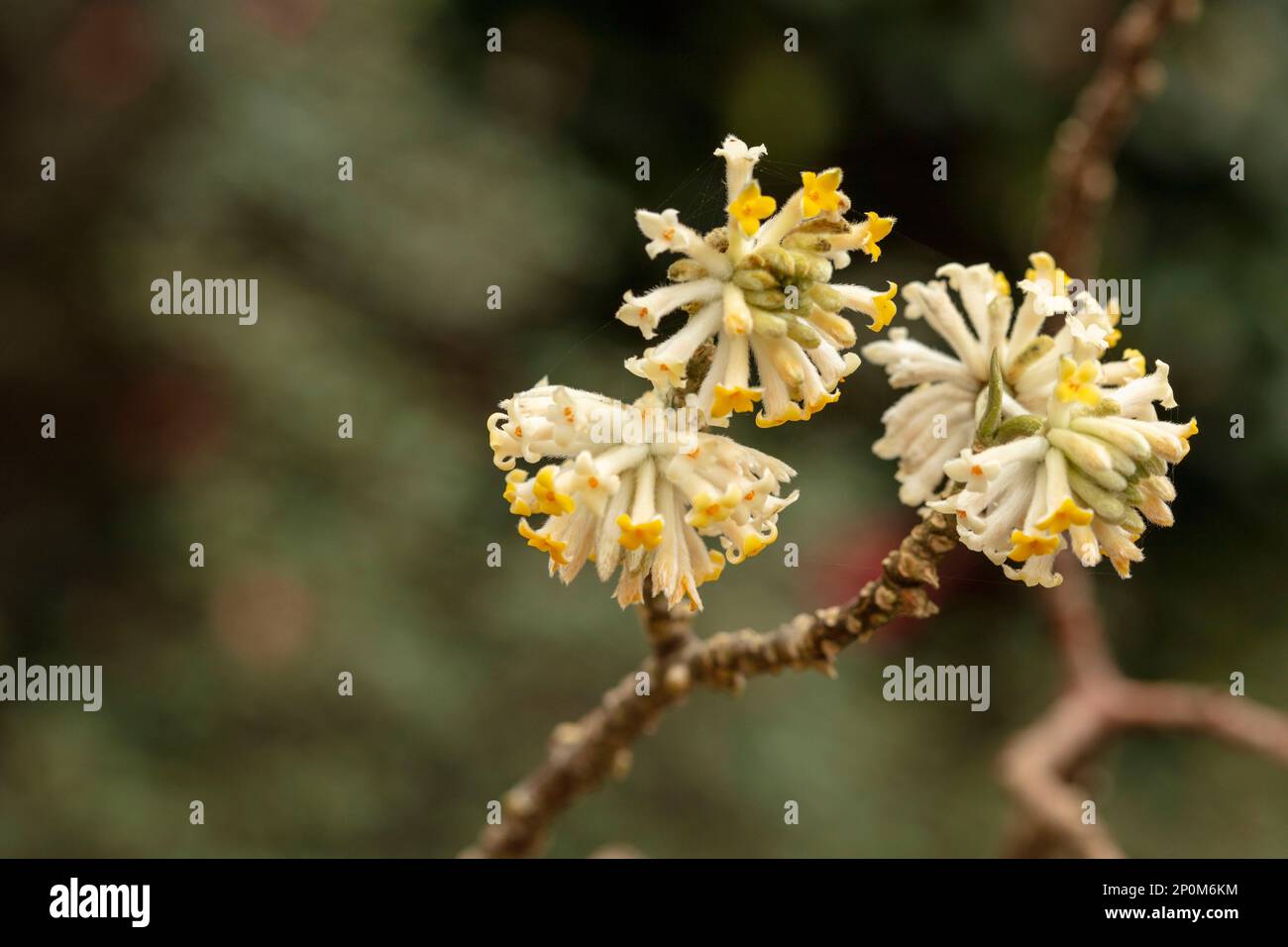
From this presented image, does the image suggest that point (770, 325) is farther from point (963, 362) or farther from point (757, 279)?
point (963, 362)

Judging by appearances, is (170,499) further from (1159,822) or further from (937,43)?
(1159,822)

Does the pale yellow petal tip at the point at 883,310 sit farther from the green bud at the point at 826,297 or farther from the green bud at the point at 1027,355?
the green bud at the point at 1027,355

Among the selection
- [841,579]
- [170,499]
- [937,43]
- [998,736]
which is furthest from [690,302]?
[998,736]

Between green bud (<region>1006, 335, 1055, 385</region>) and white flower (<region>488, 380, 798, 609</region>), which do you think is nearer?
white flower (<region>488, 380, 798, 609</region>)

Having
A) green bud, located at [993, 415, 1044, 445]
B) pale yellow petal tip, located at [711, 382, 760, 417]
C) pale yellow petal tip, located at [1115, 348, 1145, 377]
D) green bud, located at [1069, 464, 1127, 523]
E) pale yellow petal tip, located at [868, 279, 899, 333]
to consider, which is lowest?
green bud, located at [1069, 464, 1127, 523]

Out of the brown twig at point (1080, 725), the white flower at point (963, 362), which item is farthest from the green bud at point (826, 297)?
the brown twig at point (1080, 725)

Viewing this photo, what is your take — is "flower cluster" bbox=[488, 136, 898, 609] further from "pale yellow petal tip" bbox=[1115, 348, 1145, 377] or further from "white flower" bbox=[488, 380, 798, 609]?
"pale yellow petal tip" bbox=[1115, 348, 1145, 377]

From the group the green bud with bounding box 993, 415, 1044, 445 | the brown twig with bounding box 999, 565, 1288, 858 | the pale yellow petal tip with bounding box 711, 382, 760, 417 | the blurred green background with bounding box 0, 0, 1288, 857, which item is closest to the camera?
the pale yellow petal tip with bounding box 711, 382, 760, 417

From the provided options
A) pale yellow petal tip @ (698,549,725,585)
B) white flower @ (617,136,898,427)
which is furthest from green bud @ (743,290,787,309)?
pale yellow petal tip @ (698,549,725,585)
